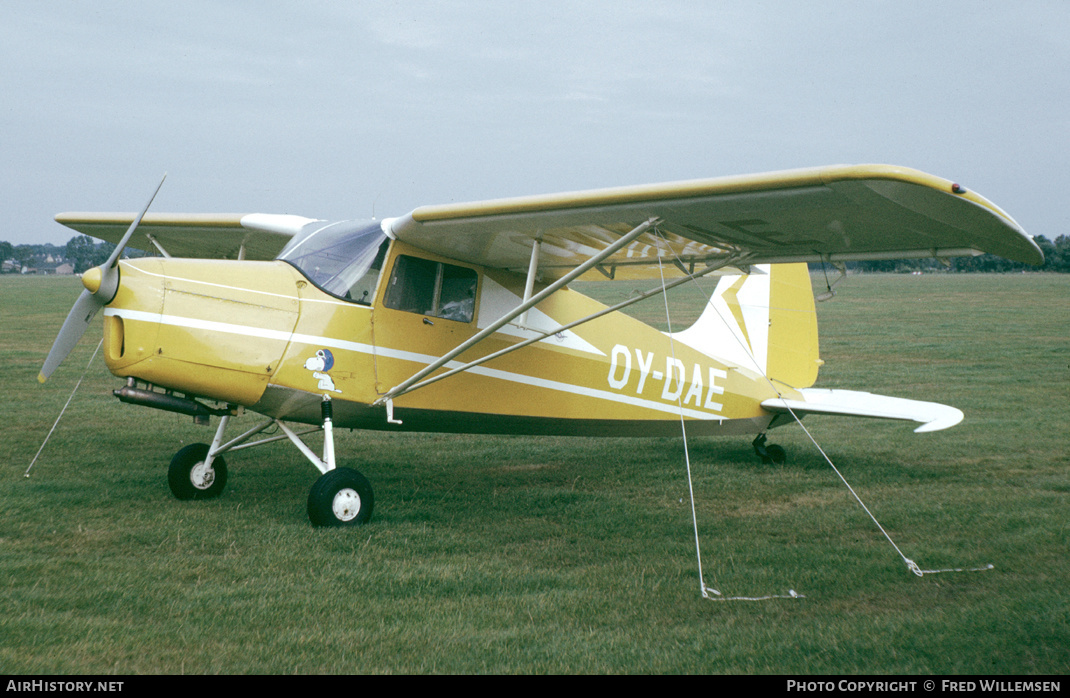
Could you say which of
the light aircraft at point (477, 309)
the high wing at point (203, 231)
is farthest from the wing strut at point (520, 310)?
the high wing at point (203, 231)

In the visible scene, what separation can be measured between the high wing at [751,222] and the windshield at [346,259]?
0.26 meters

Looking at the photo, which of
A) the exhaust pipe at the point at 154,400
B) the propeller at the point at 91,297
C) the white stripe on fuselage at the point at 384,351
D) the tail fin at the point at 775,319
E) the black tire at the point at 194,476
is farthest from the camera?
the tail fin at the point at 775,319

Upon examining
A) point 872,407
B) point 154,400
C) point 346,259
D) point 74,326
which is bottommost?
point 872,407

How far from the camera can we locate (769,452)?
28.5ft

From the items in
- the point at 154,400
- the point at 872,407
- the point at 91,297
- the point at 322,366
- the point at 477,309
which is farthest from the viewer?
the point at 872,407

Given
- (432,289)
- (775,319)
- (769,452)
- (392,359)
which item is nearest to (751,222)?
(432,289)

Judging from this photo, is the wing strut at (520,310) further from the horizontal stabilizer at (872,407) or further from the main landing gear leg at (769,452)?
the main landing gear leg at (769,452)

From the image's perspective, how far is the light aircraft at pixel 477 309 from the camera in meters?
5.02

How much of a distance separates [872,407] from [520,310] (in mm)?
4228

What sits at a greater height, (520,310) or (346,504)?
(520,310)

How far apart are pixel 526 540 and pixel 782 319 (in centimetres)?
505

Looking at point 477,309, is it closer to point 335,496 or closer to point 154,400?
point 335,496
